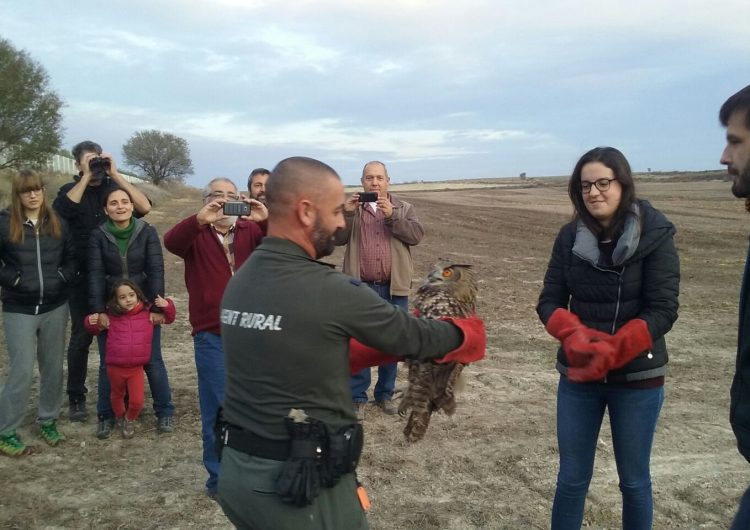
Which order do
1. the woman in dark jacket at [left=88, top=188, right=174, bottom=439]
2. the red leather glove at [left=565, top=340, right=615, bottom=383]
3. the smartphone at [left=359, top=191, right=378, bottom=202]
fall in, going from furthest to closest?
the woman in dark jacket at [left=88, top=188, right=174, bottom=439]
the smartphone at [left=359, top=191, right=378, bottom=202]
the red leather glove at [left=565, top=340, right=615, bottom=383]

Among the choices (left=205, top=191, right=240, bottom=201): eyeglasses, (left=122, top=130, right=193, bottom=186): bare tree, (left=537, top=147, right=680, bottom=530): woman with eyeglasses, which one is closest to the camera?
(left=537, top=147, right=680, bottom=530): woman with eyeglasses

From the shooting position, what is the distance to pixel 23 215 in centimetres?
551

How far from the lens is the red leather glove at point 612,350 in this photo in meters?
3.12

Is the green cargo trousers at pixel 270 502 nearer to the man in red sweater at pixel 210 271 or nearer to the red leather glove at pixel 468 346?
the red leather glove at pixel 468 346

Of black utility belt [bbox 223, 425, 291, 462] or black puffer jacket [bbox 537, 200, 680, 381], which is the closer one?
black utility belt [bbox 223, 425, 291, 462]

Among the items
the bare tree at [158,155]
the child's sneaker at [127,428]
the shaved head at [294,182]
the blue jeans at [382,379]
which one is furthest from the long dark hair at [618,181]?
the bare tree at [158,155]

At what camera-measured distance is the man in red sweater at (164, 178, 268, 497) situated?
4617mm

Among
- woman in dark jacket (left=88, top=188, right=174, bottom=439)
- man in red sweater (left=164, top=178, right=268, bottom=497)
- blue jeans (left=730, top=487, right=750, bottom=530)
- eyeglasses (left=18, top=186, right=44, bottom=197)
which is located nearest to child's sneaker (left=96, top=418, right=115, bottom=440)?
woman in dark jacket (left=88, top=188, right=174, bottom=439)

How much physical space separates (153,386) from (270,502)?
170 inches

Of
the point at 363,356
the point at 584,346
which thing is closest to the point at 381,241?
the point at 584,346

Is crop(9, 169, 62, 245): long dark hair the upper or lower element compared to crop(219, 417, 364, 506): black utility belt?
upper

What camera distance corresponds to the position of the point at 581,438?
3.54m

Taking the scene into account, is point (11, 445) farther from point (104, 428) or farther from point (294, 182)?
point (294, 182)

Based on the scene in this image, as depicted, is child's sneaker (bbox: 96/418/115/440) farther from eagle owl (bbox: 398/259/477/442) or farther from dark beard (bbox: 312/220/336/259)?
dark beard (bbox: 312/220/336/259)
